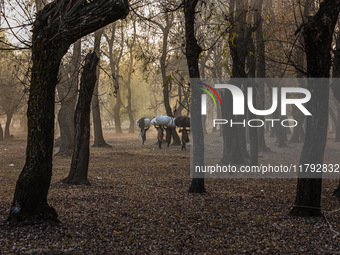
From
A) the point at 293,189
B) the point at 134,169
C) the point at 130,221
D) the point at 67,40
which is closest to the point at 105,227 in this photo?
the point at 130,221

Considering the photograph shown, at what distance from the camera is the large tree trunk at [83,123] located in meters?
12.5

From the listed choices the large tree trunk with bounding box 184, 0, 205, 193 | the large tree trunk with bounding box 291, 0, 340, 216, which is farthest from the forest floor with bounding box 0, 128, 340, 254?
the large tree trunk with bounding box 291, 0, 340, 216

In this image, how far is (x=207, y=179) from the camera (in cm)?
1460

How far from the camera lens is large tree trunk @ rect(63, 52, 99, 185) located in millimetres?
12500

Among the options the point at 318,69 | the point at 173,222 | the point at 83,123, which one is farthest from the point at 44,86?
the point at 83,123

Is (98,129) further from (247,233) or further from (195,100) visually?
(247,233)

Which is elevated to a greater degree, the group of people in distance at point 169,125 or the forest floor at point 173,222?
the group of people in distance at point 169,125

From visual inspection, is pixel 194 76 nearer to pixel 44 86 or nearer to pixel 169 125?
pixel 44 86

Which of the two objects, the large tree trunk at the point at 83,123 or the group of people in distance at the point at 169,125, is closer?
the large tree trunk at the point at 83,123

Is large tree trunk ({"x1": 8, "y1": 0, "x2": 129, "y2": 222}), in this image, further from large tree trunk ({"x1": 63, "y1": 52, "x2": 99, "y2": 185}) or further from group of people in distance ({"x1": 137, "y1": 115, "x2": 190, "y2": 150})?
group of people in distance ({"x1": 137, "y1": 115, "x2": 190, "y2": 150})

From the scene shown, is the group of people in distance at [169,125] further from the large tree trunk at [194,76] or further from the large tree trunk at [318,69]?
the large tree trunk at [318,69]

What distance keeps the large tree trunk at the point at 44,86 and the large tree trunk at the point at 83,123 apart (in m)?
4.92

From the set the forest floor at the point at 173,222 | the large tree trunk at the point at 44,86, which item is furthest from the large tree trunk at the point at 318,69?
the large tree trunk at the point at 44,86

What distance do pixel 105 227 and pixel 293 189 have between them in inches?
264
